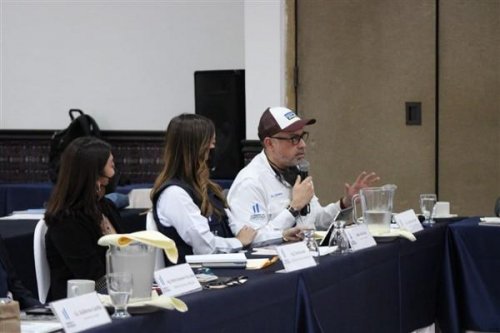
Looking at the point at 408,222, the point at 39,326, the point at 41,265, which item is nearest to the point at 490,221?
the point at 408,222

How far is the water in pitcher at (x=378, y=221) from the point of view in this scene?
3842 millimetres

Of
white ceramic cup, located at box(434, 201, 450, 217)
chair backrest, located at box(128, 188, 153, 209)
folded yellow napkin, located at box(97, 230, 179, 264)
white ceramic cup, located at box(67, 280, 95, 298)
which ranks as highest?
folded yellow napkin, located at box(97, 230, 179, 264)

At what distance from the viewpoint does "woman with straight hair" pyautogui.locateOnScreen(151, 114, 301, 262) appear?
3.75 m

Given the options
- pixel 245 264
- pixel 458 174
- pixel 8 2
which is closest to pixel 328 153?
pixel 458 174

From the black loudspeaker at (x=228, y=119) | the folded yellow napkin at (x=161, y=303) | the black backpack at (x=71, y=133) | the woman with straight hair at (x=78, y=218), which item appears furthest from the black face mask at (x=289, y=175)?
the black backpack at (x=71, y=133)

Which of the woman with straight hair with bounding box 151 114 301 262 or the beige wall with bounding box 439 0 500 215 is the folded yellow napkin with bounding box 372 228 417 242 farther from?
the beige wall with bounding box 439 0 500 215

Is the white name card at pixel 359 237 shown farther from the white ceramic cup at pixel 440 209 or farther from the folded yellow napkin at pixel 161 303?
the folded yellow napkin at pixel 161 303

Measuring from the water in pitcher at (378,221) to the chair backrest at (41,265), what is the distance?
45.9 inches

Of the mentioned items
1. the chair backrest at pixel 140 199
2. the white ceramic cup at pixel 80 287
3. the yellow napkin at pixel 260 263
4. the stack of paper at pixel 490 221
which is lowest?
the chair backrest at pixel 140 199

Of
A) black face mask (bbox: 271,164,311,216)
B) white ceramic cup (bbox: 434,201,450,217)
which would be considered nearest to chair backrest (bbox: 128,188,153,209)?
white ceramic cup (bbox: 434,201,450,217)

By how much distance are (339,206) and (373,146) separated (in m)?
2.31

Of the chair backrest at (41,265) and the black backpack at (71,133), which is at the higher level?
the black backpack at (71,133)

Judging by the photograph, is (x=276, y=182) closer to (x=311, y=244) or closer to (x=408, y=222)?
(x=408, y=222)

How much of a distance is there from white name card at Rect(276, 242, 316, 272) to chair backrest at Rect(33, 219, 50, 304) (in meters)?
0.83
